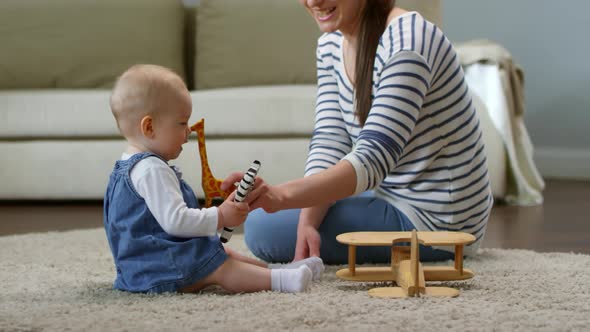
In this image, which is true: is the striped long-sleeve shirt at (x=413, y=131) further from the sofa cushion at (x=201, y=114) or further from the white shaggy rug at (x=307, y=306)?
the sofa cushion at (x=201, y=114)

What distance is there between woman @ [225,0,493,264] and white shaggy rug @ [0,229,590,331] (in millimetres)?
114

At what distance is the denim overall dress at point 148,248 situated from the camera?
56.2 inches

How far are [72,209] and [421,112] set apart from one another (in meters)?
1.61

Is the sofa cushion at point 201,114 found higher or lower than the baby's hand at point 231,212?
higher

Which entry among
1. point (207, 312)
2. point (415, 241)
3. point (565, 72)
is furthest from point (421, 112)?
point (565, 72)

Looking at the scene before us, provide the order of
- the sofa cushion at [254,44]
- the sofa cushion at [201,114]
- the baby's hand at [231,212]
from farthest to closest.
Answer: the sofa cushion at [254,44], the sofa cushion at [201,114], the baby's hand at [231,212]

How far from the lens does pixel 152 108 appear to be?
1.43 metres

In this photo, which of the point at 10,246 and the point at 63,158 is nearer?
the point at 10,246

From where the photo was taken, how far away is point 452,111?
168 centimetres

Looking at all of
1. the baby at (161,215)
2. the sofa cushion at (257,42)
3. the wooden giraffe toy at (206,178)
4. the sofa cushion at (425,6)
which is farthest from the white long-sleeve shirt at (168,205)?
the sofa cushion at (425,6)

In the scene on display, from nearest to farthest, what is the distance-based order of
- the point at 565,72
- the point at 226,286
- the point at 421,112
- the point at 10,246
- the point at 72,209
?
the point at 226,286 → the point at 421,112 → the point at 10,246 → the point at 72,209 → the point at 565,72

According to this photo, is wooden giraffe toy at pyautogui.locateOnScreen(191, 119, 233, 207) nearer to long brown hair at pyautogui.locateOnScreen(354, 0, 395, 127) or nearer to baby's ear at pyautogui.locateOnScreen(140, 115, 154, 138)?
baby's ear at pyautogui.locateOnScreen(140, 115, 154, 138)

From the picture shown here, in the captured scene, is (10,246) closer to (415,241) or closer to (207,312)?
(207,312)

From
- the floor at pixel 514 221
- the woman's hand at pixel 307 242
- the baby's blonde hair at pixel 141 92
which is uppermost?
the baby's blonde hair at pixel 141 92
